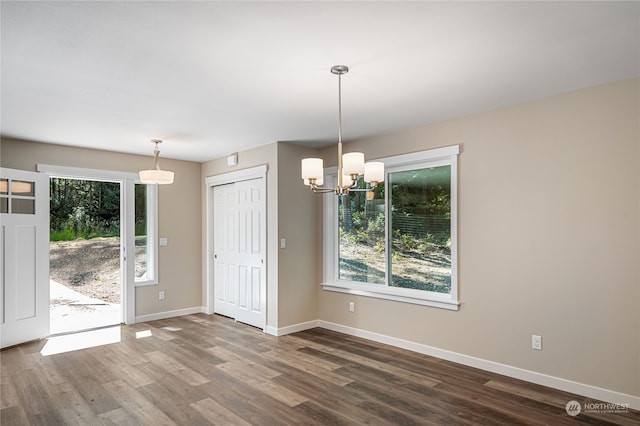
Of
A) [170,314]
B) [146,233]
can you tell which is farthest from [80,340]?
[146,233]

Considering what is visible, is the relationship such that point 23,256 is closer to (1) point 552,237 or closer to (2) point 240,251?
(2) point 240,251

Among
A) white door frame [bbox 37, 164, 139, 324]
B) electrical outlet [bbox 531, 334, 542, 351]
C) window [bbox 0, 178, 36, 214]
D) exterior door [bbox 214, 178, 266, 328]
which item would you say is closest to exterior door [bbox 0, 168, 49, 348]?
window [bbox 0, 178, 36, 214]

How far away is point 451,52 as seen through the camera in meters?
2.48

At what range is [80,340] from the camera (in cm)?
476

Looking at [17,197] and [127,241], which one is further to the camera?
[127,241]

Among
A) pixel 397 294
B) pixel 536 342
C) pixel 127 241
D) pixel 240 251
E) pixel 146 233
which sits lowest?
pixel 536 342

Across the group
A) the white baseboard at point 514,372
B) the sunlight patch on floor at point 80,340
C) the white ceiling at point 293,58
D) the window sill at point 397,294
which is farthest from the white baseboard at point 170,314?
the white ceiling at point 293,58

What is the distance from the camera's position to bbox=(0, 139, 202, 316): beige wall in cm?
547

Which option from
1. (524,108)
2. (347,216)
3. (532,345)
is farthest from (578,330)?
(347,216)

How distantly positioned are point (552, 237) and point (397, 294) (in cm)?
172

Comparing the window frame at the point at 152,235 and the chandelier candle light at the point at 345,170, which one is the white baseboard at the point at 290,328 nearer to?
the window frame at the point at 152,235

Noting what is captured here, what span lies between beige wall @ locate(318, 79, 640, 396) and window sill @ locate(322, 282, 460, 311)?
0.25 feet

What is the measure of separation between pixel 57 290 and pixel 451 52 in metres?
7.46

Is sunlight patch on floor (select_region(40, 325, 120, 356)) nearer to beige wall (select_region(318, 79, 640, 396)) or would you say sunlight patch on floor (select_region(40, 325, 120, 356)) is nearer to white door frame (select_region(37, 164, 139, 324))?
white door frame (select_region(37, 164, 139, 324))
